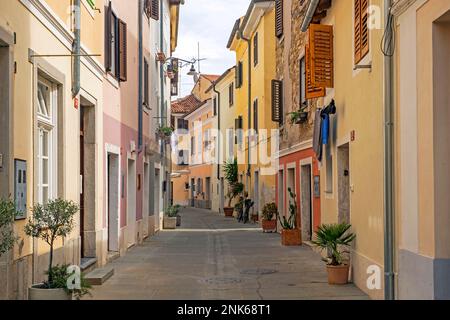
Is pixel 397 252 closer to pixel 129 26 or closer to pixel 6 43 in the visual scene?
pixel 6 43

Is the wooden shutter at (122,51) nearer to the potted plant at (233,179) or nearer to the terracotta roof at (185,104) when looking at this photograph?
the potted plant at (233,179)

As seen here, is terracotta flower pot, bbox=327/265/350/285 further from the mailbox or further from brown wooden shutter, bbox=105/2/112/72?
brown wooden shutter, bbox=105/2/112/72

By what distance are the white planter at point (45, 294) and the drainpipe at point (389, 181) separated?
3.67 m

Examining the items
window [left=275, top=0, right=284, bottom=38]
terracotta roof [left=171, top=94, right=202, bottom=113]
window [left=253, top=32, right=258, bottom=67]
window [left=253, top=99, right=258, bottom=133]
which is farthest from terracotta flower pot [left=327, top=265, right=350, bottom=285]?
terracotta roof [left=171, top=94, right=202, bottom=113]

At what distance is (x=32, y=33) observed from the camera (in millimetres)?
7645

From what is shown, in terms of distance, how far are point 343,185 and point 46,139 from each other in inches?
207

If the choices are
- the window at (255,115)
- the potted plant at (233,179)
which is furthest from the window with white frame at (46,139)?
the potted plant at (233,179)

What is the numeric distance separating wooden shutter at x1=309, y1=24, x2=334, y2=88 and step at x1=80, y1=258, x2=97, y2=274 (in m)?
5.13

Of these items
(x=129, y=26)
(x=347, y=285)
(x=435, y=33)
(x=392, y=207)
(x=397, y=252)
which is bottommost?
(x=347, y=285)

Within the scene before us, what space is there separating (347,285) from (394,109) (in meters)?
3.38

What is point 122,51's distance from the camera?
1448 centimetres

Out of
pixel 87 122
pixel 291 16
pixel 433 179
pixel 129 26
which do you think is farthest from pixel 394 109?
pixel 291 16

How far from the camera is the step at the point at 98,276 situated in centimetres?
1011

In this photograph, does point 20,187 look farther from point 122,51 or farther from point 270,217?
point 270,217
